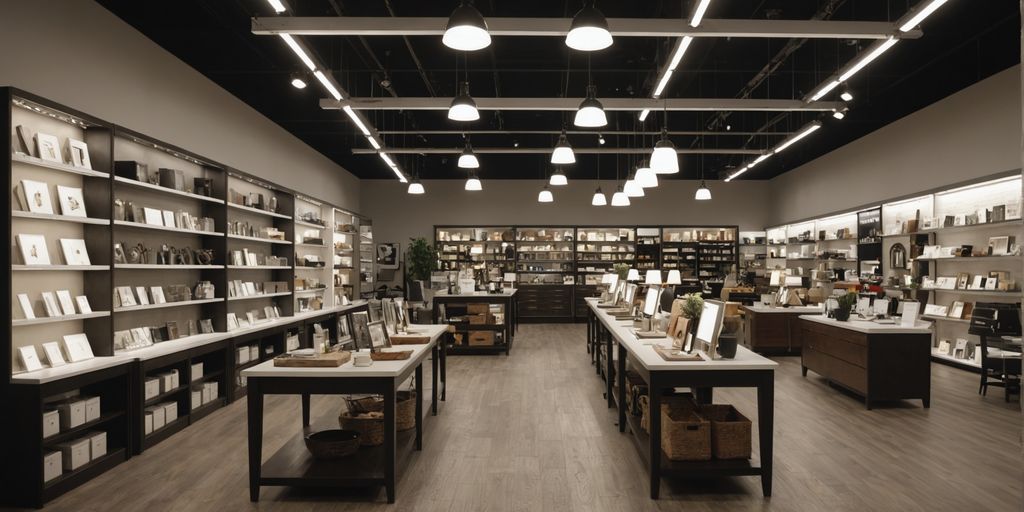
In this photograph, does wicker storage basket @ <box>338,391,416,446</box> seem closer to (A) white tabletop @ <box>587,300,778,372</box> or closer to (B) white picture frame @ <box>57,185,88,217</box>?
(A) white tabletop @ <box>587,300,778,372</box>

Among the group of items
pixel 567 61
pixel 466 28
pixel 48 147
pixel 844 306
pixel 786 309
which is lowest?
pixel 786 309

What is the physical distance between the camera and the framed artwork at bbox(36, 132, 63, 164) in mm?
4184

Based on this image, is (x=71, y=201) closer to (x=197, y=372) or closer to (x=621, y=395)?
(x=197, y=372)

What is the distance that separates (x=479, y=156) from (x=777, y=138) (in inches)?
279

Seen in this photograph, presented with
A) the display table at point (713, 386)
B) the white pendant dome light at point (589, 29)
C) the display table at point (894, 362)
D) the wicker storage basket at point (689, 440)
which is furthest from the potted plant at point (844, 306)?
the white pendant dome light at point (589, 29)

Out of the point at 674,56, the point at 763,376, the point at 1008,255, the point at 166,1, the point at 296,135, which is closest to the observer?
the point at 763,376

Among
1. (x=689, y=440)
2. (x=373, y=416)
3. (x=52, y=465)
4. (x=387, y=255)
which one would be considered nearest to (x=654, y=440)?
(x=689, y=440)

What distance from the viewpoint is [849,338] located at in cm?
634

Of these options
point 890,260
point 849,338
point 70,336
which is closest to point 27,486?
point 70,336

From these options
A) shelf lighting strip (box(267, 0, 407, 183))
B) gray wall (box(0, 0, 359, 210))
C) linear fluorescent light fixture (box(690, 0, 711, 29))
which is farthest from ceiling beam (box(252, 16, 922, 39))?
gray wall (box(0, 0, 359, 210))

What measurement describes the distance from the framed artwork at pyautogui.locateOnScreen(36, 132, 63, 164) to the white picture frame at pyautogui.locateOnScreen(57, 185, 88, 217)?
234 millimetres

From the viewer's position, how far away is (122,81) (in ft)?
17.4

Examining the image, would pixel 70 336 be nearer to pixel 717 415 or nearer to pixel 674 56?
pixel 717 415

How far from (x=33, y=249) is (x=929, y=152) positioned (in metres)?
11.4
